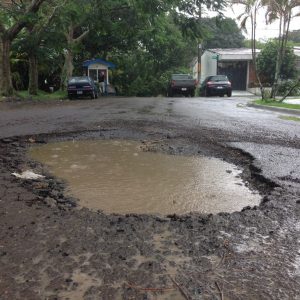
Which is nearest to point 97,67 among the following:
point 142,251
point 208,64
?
point 208,64

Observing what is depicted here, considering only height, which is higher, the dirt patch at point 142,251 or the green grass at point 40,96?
the dirt patch at point 142,251

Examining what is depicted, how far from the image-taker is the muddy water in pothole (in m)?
4.73

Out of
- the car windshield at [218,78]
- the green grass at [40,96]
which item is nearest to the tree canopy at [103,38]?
the green grass at [40,96]

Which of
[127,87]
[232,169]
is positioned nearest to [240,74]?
[127,87]

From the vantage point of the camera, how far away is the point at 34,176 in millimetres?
5762

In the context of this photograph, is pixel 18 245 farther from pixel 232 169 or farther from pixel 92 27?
pixel 92 27

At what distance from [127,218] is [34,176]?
7.13 feet

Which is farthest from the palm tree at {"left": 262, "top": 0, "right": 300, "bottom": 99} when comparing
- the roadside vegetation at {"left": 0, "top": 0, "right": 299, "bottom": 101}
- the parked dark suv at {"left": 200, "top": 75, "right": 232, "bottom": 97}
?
the parked dark suv at {"left": 200, "top": 75, "right": 232, "bottom": 97}

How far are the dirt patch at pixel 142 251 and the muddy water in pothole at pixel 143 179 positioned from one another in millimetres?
345

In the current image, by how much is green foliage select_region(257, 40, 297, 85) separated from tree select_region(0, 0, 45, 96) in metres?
20.9

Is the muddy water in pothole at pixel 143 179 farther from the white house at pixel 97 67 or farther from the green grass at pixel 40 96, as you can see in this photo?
the white house at pixel 97 67

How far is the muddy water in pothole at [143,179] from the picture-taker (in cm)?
473

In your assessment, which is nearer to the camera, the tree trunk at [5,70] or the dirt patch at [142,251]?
the dirt patch at [142,251]

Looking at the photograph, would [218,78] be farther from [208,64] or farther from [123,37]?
[208,64]
